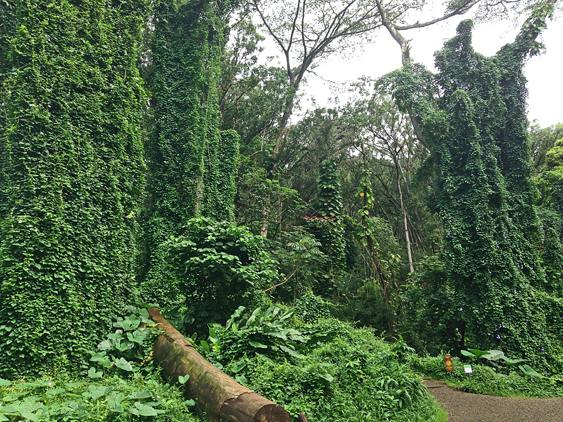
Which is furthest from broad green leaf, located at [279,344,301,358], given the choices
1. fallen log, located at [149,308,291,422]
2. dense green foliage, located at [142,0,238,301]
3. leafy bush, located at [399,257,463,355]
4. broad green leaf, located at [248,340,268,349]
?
leafy bush, located at [399,257,463,355]

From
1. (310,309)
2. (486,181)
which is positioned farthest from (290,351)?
(486,181)

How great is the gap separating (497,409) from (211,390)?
195 inches

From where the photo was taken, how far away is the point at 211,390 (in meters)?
3.44

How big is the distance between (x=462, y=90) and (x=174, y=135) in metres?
9.97

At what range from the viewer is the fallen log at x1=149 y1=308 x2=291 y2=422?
2967 mm

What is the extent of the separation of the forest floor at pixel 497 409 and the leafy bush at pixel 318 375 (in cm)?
55

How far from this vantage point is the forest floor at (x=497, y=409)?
499 centimetres

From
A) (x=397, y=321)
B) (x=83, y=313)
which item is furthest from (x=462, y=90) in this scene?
(x=83, y=313)

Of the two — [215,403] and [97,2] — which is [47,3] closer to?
[97,2]

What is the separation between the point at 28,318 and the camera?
4.56 meters

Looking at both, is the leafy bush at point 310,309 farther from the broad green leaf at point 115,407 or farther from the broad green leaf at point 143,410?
the broad green leaf at point 115,407

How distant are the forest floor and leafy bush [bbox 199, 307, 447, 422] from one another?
546 mm

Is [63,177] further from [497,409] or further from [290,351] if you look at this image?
[497,409]

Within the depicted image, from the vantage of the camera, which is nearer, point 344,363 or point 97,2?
point 344,363
